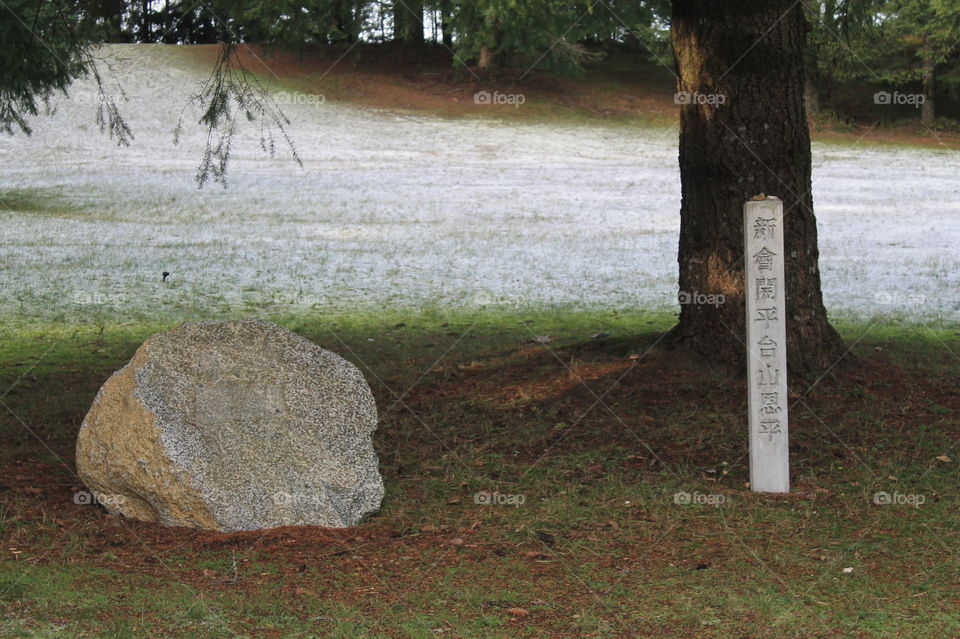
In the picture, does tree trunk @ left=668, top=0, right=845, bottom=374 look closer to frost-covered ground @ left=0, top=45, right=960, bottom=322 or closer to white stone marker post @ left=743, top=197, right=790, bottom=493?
white stone marker post @ left=743, top=197, right=790, bottom=493

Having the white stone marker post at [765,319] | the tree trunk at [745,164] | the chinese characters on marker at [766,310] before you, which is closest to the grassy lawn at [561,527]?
the tree trunk at [745,164]

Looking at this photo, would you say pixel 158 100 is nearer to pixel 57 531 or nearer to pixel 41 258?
pixel 41 258

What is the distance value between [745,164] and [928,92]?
105 feet

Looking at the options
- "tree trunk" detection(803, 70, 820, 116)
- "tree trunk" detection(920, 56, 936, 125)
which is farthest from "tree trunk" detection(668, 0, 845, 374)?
"tree trunk" detection(803, 70, 820, 116)

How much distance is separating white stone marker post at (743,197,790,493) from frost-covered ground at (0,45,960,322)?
7220 mm

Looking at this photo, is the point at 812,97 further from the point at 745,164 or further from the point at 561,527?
the point at 561,527

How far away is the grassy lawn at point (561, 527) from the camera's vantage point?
14.8 ft

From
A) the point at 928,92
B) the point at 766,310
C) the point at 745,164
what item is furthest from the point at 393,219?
the point at 928,92

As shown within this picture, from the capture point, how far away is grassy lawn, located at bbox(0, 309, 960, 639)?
14.8ft

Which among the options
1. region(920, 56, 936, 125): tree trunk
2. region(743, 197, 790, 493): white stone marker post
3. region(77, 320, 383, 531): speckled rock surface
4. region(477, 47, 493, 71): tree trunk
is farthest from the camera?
region(477, 47, 493, 71): tree trunk

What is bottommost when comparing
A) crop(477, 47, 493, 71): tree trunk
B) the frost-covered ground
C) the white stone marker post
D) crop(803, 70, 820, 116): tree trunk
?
the frost-covered ground

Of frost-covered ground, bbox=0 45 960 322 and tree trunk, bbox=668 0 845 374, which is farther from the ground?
Result: tree trunk, bbox=668 0 845 374

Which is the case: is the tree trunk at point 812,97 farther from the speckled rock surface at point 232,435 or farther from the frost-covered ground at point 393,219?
the speckled rock surface at point 232,435

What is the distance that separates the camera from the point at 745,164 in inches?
311
